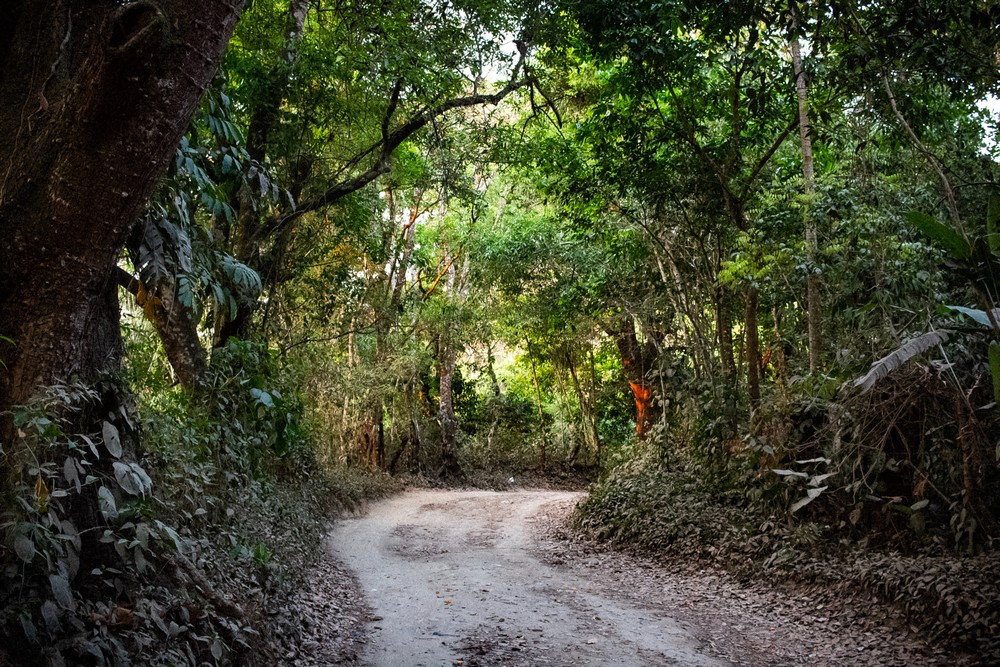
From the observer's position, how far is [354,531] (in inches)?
460

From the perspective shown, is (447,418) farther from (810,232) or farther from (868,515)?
(868,515)

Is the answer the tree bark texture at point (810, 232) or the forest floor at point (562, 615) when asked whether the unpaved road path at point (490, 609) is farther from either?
the tree bark texture at point (810, 232)

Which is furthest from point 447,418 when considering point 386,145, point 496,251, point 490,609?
point 490,609

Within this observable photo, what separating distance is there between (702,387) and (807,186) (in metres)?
4.00

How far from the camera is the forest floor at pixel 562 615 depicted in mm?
5641

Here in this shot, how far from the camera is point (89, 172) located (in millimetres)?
3279

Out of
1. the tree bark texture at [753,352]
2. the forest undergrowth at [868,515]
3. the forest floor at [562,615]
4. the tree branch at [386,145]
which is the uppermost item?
the tree branch at [386,145]

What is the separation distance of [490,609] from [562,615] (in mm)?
705

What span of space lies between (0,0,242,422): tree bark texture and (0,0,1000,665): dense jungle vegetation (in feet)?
0.05

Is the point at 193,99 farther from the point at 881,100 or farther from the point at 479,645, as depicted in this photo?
the point at 881,100

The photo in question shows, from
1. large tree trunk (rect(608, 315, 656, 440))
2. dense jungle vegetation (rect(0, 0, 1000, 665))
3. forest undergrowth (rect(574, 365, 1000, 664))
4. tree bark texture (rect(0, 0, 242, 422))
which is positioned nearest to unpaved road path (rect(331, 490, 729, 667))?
dense jungle vegetation (rect(0, 0, 1000, 665))

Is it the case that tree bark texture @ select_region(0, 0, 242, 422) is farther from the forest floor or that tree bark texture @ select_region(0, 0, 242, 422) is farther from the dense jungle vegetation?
the forest floor

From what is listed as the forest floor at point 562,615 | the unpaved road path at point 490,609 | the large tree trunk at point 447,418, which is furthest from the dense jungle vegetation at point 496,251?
the large tree trunk at point 447,418

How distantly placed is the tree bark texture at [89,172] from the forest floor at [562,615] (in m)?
3.06
